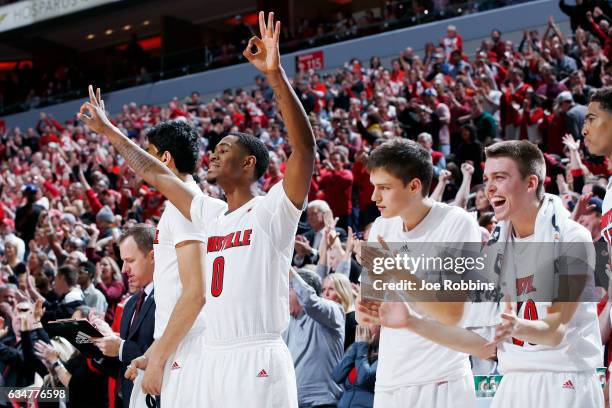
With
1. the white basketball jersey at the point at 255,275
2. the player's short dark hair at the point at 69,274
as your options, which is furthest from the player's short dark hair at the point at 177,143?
the player's short dark hair at the point at 69,274

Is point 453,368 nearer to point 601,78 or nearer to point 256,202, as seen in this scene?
point 256,202

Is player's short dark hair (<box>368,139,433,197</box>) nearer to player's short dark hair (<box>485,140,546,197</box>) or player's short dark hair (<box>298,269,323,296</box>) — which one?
player's short dark hair (<box>485,140,546,197</box>)

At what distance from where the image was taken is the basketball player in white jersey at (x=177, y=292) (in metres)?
4.14

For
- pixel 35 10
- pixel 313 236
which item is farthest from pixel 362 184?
→ pixel 35 10

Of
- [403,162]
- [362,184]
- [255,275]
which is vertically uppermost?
[362,184]

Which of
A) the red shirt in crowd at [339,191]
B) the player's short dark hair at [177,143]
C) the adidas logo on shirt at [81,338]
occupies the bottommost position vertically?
the adidas logo on shirt at [81,338]

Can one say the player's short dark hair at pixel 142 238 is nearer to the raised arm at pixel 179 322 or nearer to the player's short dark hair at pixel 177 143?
the player's short dark hair at pixel 177 143

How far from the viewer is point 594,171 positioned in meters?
8.70

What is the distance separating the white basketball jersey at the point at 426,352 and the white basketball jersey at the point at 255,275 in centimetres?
55

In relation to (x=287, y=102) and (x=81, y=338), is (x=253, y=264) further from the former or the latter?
(x=81, y=338)

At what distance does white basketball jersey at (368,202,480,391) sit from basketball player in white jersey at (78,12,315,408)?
511 millimetres

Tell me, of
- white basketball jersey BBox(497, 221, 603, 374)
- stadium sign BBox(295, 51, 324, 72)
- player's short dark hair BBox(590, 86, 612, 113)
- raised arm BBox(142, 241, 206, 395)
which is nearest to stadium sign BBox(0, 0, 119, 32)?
stadium sign BBox(295, 51, 324, 72)

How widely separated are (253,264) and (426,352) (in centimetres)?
89

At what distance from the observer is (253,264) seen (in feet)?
13.0
